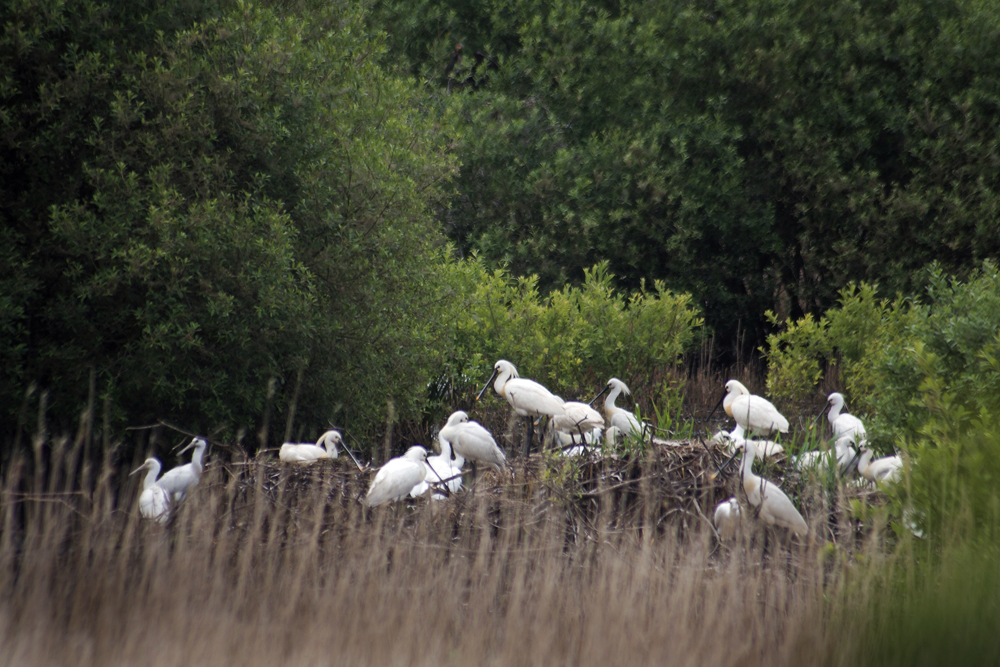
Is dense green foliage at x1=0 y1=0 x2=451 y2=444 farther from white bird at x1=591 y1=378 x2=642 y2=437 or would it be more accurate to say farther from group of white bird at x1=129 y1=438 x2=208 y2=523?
white bird at x1=591 y1=378 x2=642 y2=437

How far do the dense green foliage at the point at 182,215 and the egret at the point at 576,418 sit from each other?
171 cm

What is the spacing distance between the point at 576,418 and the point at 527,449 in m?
0.61

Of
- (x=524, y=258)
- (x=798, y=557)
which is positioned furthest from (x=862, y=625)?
(x=524, y=258)

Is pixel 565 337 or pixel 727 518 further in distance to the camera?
pixel 565 337

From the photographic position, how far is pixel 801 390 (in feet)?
38.7

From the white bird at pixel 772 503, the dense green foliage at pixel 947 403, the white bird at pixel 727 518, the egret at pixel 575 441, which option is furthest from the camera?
the egret at pixel 575 441

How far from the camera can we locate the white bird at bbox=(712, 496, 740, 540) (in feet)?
16.1

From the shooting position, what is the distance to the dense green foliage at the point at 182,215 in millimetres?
6633

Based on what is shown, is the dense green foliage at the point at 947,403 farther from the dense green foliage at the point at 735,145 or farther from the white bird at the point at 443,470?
the dense green foliage at the point at 735,145

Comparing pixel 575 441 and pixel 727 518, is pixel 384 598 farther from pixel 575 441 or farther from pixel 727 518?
pixel 575 441

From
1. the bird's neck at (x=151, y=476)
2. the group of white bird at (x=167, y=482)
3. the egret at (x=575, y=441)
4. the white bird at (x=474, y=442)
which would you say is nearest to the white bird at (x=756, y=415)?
the egret at (x=575, y=441)

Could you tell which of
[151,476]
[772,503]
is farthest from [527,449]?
[772,503]

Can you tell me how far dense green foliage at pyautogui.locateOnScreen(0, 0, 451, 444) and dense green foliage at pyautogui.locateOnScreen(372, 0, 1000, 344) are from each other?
6.88 m

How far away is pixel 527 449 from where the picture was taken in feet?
28.3
